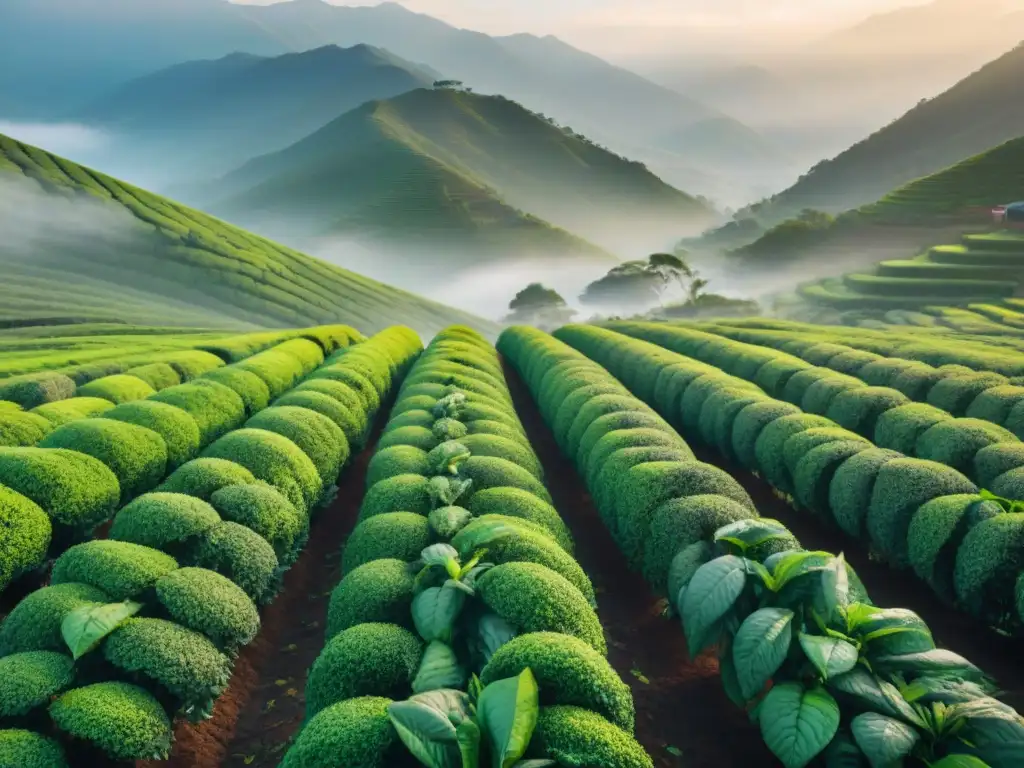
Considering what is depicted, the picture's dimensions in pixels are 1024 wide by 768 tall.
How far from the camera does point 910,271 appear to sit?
53.4 m

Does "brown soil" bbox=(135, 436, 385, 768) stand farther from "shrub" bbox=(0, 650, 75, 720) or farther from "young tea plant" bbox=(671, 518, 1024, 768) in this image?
"young tea plant" bbox=(671, 518, 1024, 768)

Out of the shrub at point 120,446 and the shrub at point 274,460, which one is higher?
the shrub at point 274,460

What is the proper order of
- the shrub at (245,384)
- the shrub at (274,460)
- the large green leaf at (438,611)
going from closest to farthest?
the large green leaf at (438,611) < the shrub at (274,460) < the shrub at (245,384)

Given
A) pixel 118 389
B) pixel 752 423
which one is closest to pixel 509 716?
pixel 752 423

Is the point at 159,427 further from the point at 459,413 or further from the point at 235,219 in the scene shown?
the point at 235,219

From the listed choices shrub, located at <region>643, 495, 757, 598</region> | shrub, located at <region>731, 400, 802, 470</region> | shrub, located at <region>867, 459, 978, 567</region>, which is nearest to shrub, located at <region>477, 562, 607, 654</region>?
shrub, located at <region>643, 495, 757, 598</region>

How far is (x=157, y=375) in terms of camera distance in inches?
618

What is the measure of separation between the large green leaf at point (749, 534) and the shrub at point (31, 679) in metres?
4.81

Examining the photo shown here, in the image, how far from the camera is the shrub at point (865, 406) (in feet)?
37.7

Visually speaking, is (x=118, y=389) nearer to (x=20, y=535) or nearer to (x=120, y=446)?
(x=120, y=446)

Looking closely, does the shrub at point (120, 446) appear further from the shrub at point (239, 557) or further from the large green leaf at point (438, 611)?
the large green leaf at point (438, 611)

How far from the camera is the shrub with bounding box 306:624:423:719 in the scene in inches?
173

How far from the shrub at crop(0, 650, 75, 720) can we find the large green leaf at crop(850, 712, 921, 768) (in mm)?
5035

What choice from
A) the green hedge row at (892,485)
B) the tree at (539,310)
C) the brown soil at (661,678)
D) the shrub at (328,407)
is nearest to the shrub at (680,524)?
the brown soil at (661,678)
